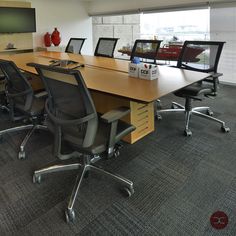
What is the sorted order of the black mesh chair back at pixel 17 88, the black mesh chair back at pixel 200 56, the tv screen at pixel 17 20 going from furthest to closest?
the tv screen at pixel 17 20 < the black mesh chair back at pixel 200 56 < the black mesh chair back at pixel 17 88

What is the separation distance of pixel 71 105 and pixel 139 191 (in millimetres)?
872

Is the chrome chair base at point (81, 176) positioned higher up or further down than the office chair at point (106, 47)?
further down

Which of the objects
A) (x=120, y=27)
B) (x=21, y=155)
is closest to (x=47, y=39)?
(x=120, y=27)

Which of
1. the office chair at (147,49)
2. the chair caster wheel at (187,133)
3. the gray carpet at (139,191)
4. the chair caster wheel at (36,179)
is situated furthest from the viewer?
the office chair at (147,49)

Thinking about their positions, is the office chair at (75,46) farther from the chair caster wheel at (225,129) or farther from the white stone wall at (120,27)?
the chair caster wheel at (225,129)

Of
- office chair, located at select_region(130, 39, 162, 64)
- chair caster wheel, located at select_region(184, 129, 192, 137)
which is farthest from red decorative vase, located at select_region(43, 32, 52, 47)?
chair caster wheel, located at select_region(184, 129, 192, 137)

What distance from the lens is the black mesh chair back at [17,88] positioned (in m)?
2.26

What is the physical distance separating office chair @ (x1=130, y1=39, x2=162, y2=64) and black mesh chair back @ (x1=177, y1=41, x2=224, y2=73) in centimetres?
41

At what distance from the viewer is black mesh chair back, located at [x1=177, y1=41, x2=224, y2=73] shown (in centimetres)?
295

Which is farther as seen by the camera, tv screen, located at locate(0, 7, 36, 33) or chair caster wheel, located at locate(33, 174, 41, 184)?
tv screen, located at locate(0, 7, 36, 33)

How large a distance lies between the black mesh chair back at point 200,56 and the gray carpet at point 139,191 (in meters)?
0.90

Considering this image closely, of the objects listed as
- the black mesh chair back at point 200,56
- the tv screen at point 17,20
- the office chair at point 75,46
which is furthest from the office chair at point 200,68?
the tv screen at point 17,20

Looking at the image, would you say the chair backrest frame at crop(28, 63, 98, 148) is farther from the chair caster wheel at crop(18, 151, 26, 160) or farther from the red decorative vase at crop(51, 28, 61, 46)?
the red decorative vase at crop(51, 28, 61, 46)

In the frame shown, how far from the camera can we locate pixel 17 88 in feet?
7.98
